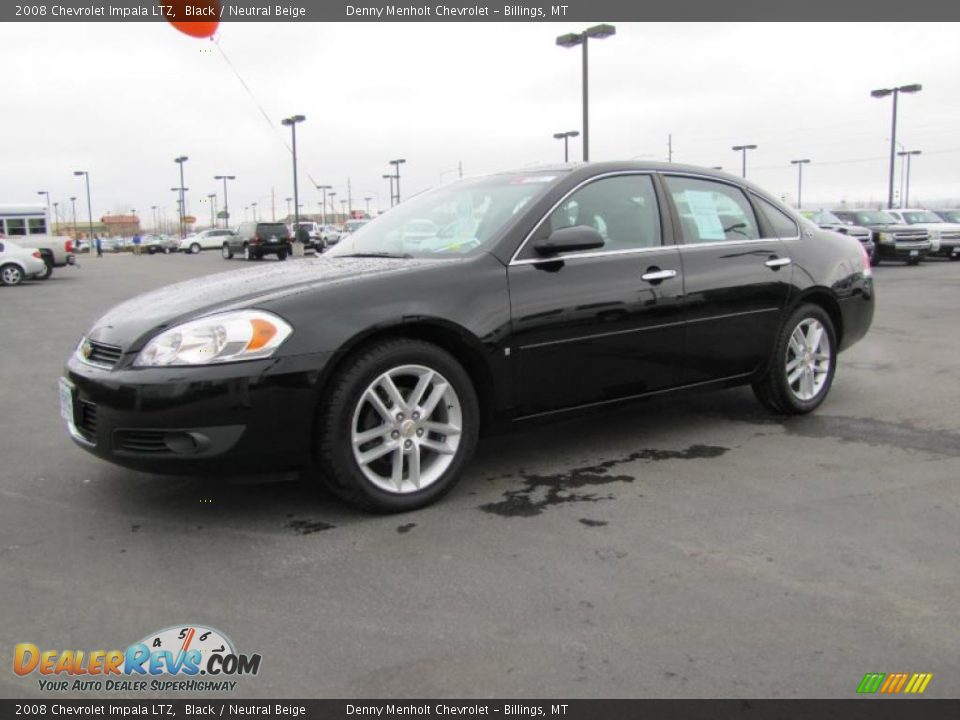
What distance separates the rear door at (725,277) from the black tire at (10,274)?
22503mm

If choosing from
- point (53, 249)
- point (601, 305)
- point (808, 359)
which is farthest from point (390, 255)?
point (53, 249)

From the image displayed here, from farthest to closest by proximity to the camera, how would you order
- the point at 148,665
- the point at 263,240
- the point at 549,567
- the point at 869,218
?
the point at 263,240, the point at 869,218, the point at 549,567, the point at 148,665

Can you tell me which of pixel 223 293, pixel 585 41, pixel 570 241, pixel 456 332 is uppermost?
pixel 585 41

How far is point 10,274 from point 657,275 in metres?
22.8

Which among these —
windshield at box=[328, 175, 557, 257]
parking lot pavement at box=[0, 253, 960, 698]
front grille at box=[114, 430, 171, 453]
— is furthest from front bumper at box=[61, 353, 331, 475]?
windshield at box=[328, 175, 557, 257]

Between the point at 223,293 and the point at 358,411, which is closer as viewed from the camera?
the point at 358,411

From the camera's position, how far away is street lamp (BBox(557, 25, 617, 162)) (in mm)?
19578

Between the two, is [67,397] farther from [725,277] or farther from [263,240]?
[263,240]

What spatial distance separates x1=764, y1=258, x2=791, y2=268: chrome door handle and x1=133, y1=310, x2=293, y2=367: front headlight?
118 inches

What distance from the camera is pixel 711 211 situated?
4.78 meters

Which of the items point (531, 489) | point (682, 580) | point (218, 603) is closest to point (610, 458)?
point (531, 489)
